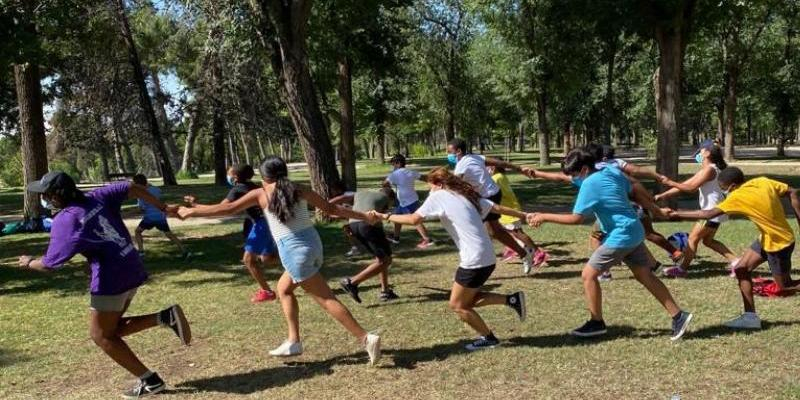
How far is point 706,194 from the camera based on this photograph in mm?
8305

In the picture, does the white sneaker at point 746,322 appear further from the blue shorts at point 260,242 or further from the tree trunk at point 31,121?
the tree trunk at point 31,121

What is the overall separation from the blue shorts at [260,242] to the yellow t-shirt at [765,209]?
4953 mm

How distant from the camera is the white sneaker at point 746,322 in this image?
6.04 metres

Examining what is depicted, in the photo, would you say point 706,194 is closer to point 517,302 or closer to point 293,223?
point 517,302

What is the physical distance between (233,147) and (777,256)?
160 feet

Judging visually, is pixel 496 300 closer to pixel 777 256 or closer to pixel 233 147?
pixel 777 256

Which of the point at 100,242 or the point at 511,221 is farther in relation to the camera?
the point at 511,221

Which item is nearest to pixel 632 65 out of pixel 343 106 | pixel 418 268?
pixel 343 106

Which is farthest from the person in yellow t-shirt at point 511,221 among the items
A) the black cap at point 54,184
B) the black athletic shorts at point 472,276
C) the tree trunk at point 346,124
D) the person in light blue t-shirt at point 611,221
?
the tree trunk at point 346,124

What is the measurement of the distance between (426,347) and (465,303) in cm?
67

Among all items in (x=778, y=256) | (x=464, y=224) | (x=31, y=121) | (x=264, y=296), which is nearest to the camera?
(x=464, y=224)

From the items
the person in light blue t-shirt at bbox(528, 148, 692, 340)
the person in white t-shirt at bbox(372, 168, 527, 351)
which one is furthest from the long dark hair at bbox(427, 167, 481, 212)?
the person in light blue t-shirt at bbox(528, 148, 692, 340)

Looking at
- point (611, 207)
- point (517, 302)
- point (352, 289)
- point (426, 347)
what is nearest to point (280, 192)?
point (426, 347)

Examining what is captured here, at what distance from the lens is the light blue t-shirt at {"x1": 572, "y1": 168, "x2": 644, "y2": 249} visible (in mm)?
5633
